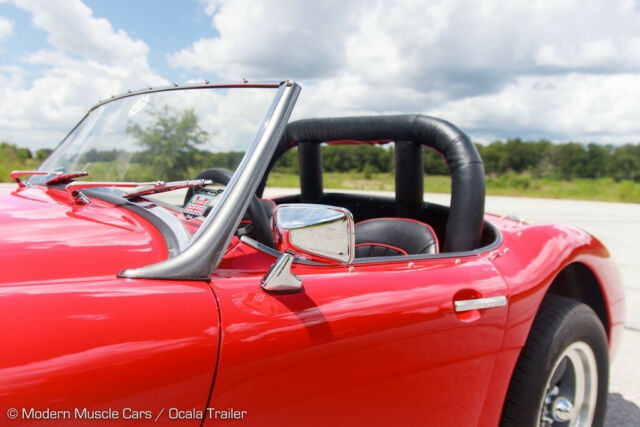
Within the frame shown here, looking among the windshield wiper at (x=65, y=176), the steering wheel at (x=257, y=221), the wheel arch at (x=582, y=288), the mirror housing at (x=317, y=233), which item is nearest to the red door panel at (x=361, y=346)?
the mirror housing at (x=317, y=233)

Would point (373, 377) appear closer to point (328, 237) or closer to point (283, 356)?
point (283, 356)

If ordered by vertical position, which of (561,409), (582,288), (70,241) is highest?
(70,241)

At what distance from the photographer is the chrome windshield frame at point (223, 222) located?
4.20 feet

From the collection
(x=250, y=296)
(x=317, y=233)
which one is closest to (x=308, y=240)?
(x=317, y=233)

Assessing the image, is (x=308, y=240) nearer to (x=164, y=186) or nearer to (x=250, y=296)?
(x=250, y=296)

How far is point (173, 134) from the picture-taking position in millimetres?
1848

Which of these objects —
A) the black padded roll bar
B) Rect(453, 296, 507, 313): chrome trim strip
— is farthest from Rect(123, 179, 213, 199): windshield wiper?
the black padded roll bar

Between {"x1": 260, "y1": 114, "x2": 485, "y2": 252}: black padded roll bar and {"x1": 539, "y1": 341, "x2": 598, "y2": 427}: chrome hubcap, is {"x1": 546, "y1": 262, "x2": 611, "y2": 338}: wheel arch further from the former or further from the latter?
{"x1": 260, "y1": 114, "x2": 485, "y2": 252}: black padded roll bar

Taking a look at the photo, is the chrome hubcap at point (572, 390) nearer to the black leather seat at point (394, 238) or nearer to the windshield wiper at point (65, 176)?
the black leather seat at point (394, 238)

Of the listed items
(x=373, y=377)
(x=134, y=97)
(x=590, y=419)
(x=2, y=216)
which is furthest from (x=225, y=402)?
(x=590, y=419)

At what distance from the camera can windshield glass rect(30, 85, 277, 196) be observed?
1682 mm

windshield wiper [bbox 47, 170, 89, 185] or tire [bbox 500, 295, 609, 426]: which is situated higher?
windshield wiper [bbox 47, 170, 89, 185]

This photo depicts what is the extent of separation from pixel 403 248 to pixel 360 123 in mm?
826

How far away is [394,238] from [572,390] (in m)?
0.99
